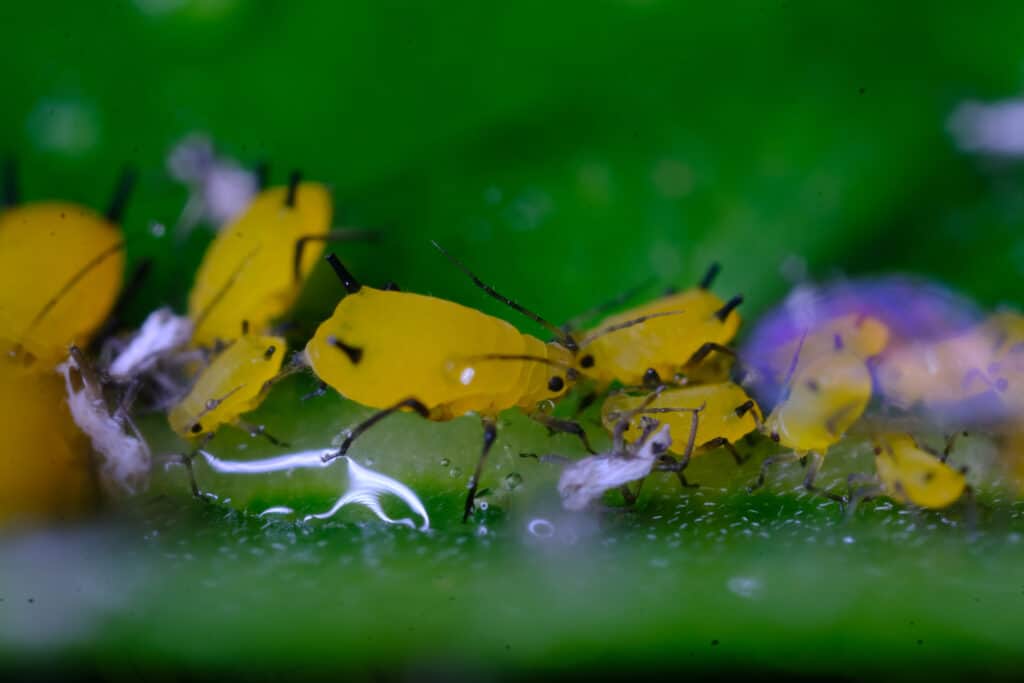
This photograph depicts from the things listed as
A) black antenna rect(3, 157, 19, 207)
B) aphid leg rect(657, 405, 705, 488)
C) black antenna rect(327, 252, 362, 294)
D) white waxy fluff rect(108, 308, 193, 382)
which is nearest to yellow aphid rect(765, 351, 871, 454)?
aphid leg rect(657, 405, 705, 488)

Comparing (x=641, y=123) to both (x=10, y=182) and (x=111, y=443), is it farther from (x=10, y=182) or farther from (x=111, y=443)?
(x=10, y=182)

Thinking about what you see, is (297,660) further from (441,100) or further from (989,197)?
(989,197)

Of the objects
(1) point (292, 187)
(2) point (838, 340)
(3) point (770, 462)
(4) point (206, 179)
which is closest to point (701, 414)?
(3) point (770, 462)

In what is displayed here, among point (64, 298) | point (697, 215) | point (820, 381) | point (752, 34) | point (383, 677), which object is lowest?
point (383, 677)

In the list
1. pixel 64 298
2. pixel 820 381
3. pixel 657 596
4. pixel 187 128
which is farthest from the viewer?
pixel 187 128

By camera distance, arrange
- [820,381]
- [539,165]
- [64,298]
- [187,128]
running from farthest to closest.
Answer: [187,128] < [539,165] < [64,298] < [820,381]

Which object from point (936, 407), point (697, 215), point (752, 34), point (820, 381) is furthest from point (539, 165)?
point (936, 407)

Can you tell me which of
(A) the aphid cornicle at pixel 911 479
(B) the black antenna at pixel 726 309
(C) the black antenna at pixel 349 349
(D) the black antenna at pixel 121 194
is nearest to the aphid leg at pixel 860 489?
(A) the aphid cornicle at pixel 911 479
